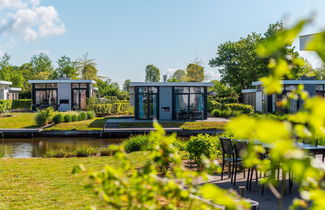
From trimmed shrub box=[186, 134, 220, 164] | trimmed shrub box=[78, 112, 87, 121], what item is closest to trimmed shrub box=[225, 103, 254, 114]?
trimmed shrub box=[78, 112, 87, 121]

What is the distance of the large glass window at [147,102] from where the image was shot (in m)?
24.3

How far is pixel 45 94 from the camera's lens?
3150 cm

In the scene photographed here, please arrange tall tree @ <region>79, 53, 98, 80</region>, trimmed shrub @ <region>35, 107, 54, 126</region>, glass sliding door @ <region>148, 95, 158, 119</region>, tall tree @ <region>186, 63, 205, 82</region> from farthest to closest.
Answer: tall tree @ <region>79, 53, 98, 80</region> < tall tree @ <region>186, 63, 205, 82</region> < glass sliding door @ <region>148, 95, 158, 119</region> < trimmed shrub @ <region>35, 107, 54, 126</region>

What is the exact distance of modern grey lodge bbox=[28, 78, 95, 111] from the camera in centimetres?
3095

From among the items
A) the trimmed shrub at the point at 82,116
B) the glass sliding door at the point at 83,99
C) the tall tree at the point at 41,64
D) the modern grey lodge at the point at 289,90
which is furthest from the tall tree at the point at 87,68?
the trimmed shrub at the point at 82,116

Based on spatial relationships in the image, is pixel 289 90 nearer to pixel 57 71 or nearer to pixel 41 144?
pixel 41 144

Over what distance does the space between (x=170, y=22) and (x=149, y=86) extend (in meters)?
4.23

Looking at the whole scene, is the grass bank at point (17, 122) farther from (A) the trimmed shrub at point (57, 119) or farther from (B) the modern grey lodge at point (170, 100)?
A: (B) the modern grey lodge at point (170, 100)

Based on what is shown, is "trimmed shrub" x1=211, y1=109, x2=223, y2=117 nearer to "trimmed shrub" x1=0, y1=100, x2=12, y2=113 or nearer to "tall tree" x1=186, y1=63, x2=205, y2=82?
"trimmed shrub" x1=0, y1=100, x2=12, y2=113

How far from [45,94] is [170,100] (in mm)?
11869

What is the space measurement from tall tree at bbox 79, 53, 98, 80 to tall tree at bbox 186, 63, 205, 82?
12409mm

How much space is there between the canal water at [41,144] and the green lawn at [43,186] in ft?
17.8

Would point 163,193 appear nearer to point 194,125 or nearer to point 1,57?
point 194,125

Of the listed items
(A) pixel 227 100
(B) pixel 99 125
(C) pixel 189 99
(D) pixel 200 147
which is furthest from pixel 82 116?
(D) pixel 200 147
